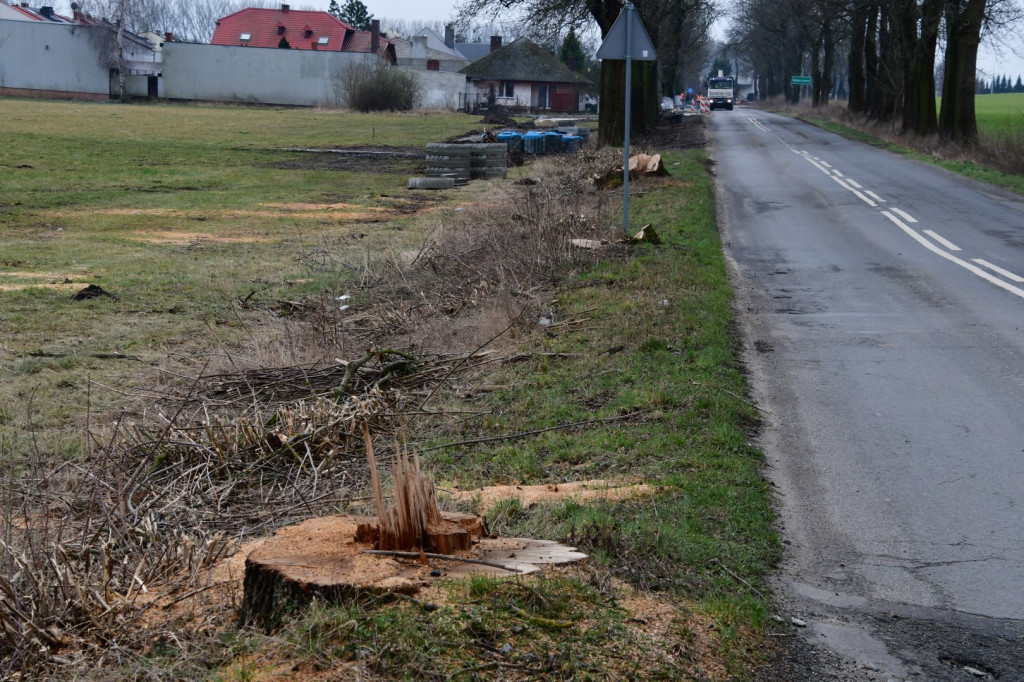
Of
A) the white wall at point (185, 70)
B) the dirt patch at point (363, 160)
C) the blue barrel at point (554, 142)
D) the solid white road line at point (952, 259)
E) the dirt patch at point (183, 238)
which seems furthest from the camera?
the white wall at point (185, 70)

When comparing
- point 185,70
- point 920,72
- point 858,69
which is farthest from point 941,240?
point 185,70

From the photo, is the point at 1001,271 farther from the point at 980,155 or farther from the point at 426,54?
the point at 426,54

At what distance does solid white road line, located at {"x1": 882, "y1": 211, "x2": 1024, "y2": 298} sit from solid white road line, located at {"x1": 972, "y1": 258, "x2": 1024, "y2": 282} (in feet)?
0.54

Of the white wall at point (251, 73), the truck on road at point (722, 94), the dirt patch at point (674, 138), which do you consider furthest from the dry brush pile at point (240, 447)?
the truck on road at point (722, 94)

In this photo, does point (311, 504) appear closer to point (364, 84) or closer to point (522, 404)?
point (522, 404)

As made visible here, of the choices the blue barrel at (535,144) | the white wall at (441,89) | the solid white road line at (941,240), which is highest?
the white wall at (441,89)

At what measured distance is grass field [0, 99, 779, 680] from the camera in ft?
11.7

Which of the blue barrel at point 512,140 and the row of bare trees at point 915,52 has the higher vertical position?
the row of bare trees at point 915,52

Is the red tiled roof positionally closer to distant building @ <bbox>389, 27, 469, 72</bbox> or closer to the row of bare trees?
distant building @ <bbox>389, 27, 469, 72</bbox>

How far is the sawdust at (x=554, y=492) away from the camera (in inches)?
208

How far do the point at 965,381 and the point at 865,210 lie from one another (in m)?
12.2

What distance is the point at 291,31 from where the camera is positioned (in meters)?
102

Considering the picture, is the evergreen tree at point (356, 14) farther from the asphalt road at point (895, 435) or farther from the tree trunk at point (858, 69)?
the asphalt road at point (895, 435)

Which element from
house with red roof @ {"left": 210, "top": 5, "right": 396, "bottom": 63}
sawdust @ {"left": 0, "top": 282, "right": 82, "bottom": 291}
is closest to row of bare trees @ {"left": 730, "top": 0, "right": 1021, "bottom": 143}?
sawdust @ {"left": 0, "top": 282, "right": 82, "bottom": 291}
